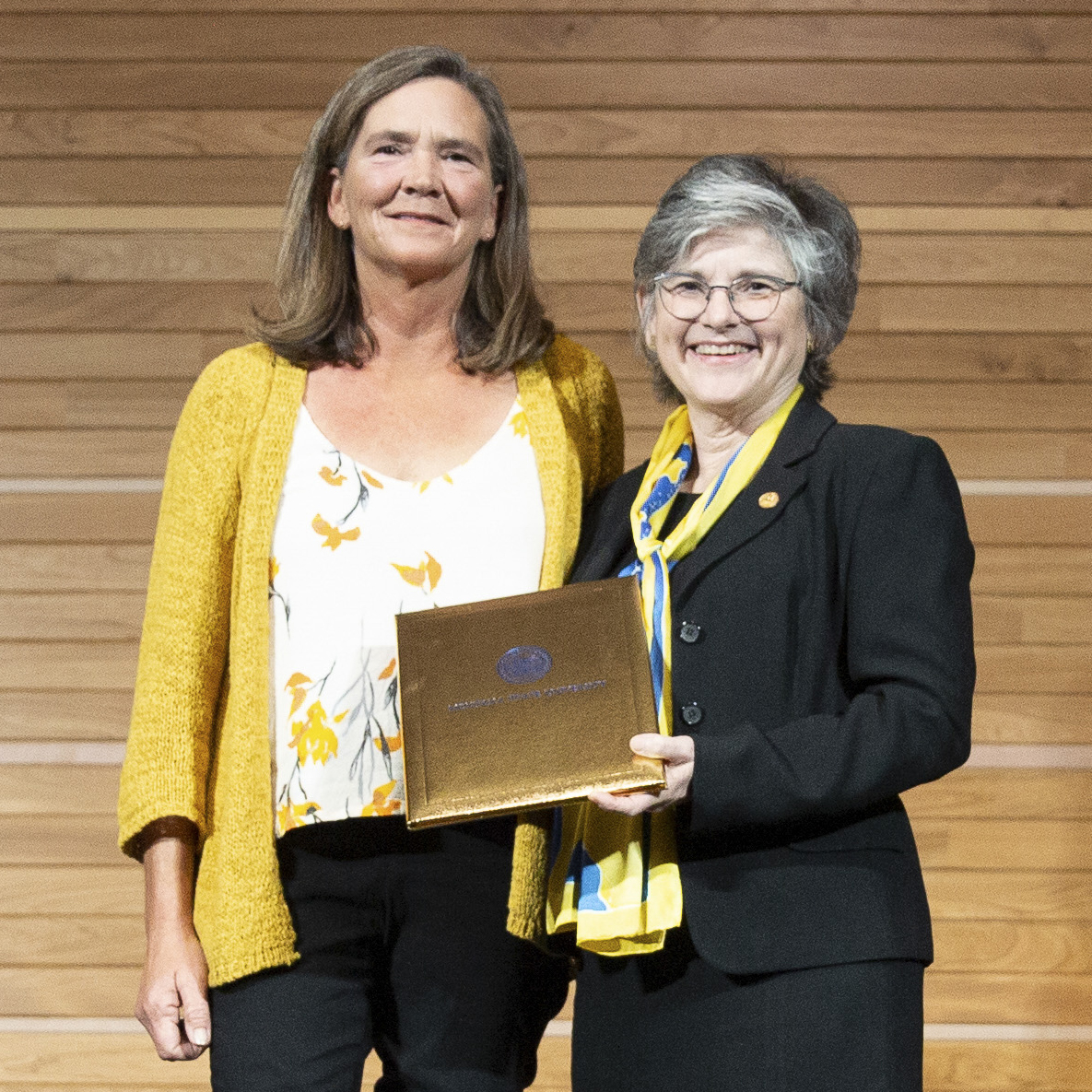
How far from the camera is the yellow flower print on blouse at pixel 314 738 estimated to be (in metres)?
1.56

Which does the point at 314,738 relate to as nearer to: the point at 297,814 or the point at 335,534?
the point at 297,814

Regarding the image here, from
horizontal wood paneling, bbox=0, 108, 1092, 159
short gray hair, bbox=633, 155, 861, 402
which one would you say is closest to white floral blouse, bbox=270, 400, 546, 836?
short gray hair, bbox=633, 155, 861, 402

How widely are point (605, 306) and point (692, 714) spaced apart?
5.78 feet

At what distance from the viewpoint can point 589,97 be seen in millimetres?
2994

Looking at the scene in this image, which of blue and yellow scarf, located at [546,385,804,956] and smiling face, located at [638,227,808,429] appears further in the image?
smiling face, located at [638,227,808,429]

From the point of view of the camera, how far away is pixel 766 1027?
1.38 meters

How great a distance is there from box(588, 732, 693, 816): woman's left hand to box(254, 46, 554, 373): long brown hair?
2.02ft

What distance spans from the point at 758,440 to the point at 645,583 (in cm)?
21

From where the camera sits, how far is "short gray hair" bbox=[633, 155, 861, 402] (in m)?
1.56

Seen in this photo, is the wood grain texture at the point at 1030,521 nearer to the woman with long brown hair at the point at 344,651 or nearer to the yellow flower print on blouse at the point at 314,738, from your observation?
the woman with long brown hair at the point at 344,651

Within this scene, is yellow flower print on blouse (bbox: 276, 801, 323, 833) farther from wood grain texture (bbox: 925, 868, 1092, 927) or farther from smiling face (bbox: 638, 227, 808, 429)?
wood grain texture (bbox: 925, 868, 1092, 927)

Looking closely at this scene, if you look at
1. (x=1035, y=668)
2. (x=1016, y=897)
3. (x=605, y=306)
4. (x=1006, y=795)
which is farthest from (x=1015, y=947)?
(x=605, y=306)

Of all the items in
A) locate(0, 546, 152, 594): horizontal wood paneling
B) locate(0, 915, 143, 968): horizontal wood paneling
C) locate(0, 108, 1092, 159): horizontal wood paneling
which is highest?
locate(0, 108, 1092, 159): horizontal wood paneling

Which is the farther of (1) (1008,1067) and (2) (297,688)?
(1) (1008,1067)
